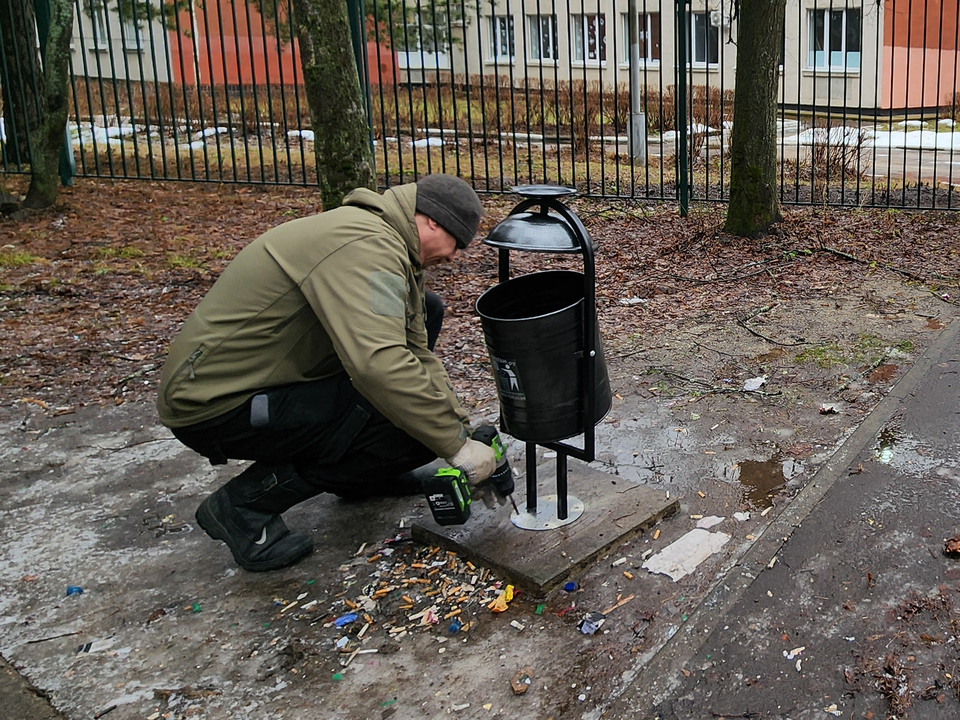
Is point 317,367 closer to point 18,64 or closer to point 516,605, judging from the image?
point 516,605

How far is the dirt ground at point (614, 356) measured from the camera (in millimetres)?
2930

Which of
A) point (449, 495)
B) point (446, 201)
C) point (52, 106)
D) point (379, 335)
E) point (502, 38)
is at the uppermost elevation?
point (502, 38)

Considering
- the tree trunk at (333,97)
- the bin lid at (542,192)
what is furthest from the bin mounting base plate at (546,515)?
the tree trunk at (333,97)

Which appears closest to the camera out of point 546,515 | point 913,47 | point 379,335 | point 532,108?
point 379,335

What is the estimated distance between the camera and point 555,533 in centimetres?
345

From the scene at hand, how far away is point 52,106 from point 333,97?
3.74 m

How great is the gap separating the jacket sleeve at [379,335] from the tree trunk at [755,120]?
17.1ft

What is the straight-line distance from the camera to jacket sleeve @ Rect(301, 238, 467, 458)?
115 inches

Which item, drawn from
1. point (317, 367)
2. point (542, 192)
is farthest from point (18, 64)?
point (542, 192)

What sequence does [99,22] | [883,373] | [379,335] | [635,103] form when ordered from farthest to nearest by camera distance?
1. [99,22]
2. [635,103]
3. [883,373]
4. [379,335]

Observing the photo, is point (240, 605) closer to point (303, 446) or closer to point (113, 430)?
point (303, 446)

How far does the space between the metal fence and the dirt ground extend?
945mm

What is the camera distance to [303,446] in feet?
11.0

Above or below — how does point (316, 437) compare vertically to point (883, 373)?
above
